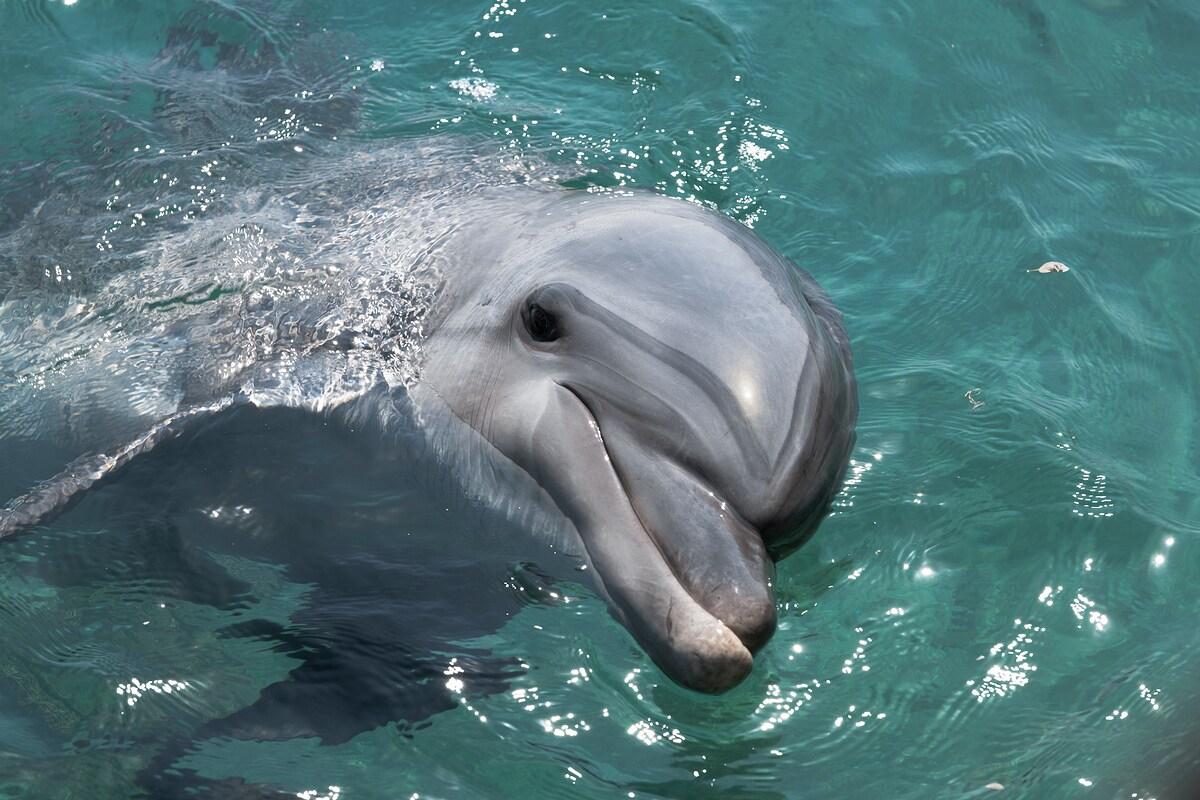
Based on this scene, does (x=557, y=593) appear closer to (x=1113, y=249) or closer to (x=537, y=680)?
(x=537, y=680)

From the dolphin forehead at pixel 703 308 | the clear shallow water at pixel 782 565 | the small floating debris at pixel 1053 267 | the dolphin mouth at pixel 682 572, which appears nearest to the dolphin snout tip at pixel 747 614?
the dolphin mouth at pixel 682 572

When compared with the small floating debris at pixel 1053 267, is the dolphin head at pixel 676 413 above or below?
above

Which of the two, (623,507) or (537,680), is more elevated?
(623,507)

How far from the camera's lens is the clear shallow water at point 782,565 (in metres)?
5.61

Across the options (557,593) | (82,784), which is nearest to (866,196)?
(557,593)

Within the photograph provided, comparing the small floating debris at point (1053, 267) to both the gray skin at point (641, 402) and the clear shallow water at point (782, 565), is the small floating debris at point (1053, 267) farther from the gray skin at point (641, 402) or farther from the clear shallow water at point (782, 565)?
the gray skin at point (641, 402)

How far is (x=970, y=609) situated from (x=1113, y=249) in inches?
137

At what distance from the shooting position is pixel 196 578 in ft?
20.5

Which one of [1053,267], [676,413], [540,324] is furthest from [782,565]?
[1053,267]

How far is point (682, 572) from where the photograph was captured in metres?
4.95

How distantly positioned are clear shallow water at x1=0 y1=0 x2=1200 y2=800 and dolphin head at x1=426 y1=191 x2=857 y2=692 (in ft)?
1.71

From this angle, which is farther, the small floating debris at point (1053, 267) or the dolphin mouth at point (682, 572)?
the small floating debris at point (1053, 267)

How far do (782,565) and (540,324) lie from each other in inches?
64.9

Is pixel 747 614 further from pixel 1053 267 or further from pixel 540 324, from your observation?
pixel 1053 267
